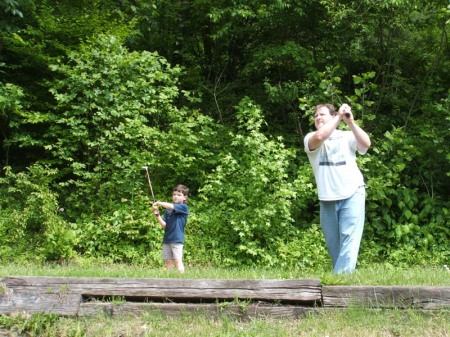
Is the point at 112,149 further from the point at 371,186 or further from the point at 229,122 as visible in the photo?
the point at 371,186

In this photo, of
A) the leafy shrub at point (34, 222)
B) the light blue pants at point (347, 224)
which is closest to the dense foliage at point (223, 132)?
the leafy shrub at point (34, 222)

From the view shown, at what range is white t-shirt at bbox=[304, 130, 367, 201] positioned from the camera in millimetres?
4684

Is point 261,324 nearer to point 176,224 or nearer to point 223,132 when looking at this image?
point 176,224

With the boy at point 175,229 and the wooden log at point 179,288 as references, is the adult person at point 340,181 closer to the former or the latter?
the wooden log at point 179,288

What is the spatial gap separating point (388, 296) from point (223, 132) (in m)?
7.17

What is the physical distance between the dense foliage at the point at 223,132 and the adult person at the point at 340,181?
3710 millimetres

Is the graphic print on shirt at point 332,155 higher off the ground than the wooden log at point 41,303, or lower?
higher

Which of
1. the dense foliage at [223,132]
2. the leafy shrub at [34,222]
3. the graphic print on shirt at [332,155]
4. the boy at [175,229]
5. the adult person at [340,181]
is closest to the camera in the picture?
the adult person at [340,181]

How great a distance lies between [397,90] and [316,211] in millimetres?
3311

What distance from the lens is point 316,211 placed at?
9.78 meters

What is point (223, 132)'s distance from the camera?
10.6m

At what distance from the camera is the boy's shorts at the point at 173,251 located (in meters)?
6.84

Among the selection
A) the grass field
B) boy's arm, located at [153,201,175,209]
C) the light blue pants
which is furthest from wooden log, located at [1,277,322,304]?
boy's arm, located at [153,201,175,209]

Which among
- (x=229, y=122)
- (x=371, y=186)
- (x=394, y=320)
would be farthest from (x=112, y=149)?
(x=394, y=320)
